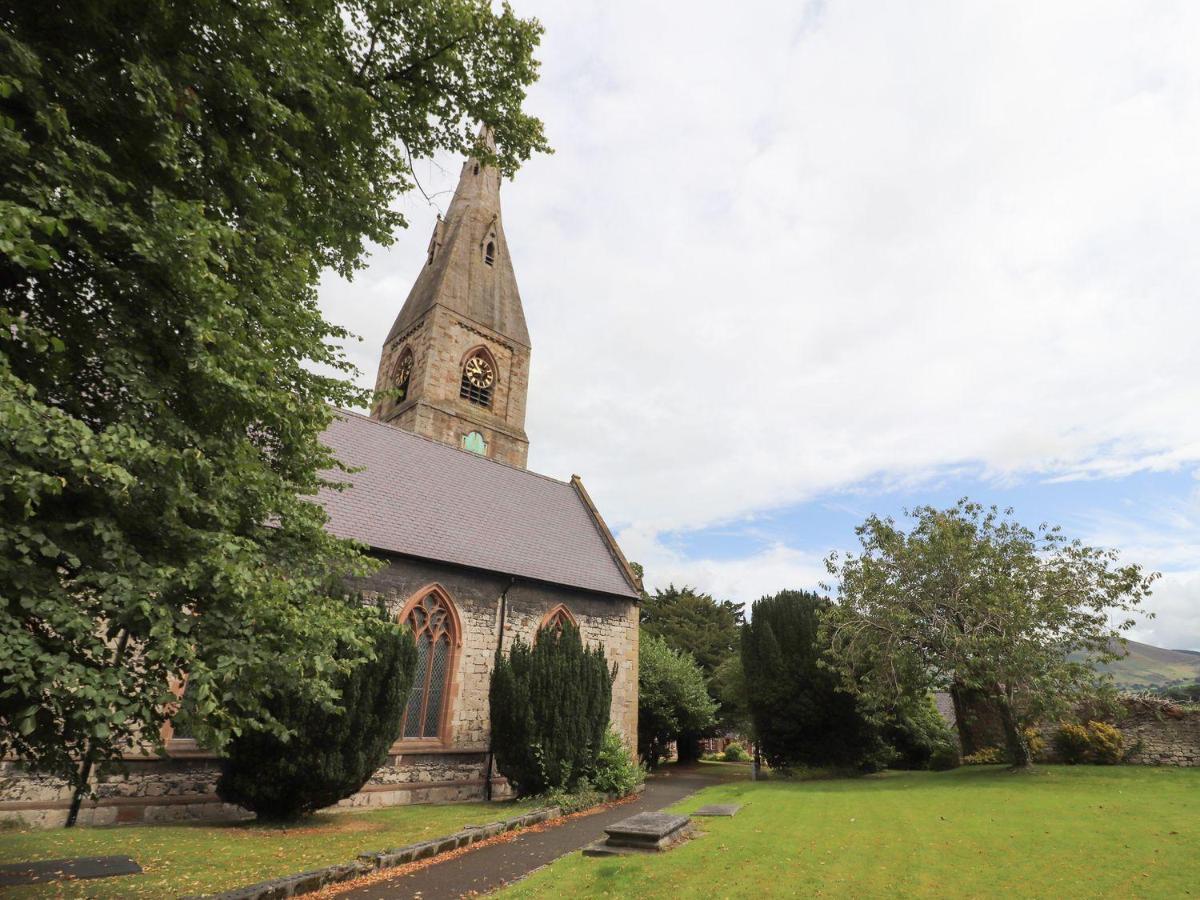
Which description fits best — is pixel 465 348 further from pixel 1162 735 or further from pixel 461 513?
pixel 1162 735

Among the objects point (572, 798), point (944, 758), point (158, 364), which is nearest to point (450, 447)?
point (572, 798)

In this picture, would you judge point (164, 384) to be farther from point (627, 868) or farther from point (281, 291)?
point (627, 868)

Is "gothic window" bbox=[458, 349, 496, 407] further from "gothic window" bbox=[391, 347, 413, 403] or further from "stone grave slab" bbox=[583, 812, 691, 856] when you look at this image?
"stone grave slab" bbox=[583, 812, 691, 856]

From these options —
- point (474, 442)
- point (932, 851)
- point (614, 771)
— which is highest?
point (474, 442)

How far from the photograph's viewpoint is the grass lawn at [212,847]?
7.59 meters

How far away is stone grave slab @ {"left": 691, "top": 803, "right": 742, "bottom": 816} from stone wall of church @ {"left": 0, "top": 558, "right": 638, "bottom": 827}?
5938mm

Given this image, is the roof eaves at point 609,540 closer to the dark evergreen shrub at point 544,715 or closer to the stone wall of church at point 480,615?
the stone wall of church at point 480,615

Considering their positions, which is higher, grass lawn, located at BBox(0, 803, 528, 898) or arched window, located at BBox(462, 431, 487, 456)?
arched window, located at BBox(462, 431, 487, 456)

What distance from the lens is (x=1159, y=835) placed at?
31.2 ft

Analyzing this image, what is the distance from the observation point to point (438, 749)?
16.0m

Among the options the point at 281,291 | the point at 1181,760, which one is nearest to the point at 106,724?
the point at 281,291

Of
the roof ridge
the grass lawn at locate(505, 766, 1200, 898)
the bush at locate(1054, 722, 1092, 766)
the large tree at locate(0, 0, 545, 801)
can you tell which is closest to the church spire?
the roof ridge

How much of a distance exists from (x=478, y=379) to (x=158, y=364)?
29.4 metres

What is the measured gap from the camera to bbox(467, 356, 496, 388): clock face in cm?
3516
